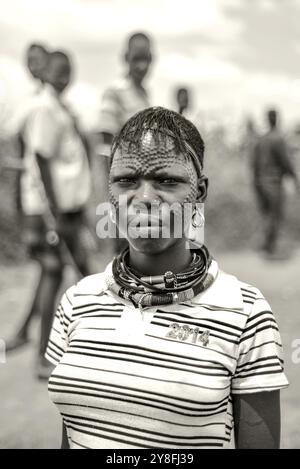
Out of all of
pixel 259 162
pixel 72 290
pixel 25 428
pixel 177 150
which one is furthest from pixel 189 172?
pixel 259 162

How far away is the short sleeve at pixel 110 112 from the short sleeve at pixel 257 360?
2.37m

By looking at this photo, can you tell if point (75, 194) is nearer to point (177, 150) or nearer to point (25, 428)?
point (25, 428)

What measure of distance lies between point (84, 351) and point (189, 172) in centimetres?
41

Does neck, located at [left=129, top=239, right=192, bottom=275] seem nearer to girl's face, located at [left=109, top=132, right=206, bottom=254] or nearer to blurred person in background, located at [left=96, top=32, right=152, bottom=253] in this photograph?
girl's face, located at [left=109, top=132, right=206, bottom=254]

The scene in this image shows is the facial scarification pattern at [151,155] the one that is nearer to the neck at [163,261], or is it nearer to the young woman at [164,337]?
the young woman at [164,337]

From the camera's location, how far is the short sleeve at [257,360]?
1220mm

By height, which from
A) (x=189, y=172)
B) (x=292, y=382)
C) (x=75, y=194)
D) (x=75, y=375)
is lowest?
(x=292, y=382)

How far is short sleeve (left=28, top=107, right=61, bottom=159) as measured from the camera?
11.6 ft

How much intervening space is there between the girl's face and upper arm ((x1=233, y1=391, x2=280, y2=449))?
0.34 meters

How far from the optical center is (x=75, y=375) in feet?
4.11

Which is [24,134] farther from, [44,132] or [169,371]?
[169,371]

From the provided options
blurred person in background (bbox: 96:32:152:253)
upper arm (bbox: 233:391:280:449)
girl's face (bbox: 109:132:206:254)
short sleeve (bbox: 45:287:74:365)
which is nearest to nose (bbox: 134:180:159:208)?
girl's face (bbox: 109:132:206:254)

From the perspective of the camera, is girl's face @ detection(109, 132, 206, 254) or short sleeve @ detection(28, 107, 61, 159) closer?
girl's face @ detection(109, 132, 206, 254)

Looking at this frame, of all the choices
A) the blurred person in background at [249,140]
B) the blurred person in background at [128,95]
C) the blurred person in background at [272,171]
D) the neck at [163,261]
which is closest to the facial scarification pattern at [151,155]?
the neck at [163,261]
